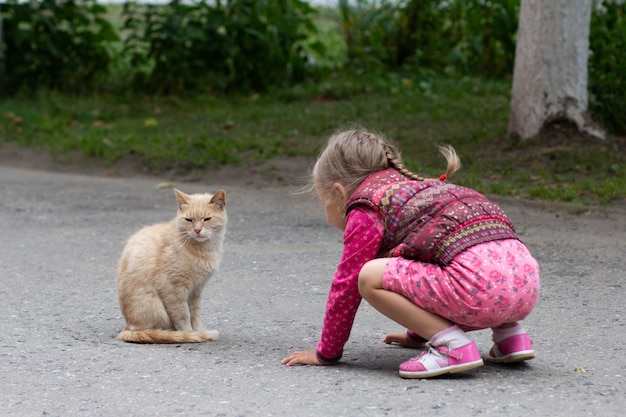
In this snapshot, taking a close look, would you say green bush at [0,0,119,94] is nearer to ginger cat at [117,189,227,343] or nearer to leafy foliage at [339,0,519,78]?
leafy foliage at [339,0,519,78]

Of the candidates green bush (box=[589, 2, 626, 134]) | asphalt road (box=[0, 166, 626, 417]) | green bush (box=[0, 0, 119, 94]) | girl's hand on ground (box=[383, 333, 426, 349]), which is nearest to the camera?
asphalt road (box=[0, 166, 626, 417])

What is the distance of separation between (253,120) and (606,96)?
4.35m

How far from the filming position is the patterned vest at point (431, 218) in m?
3.86

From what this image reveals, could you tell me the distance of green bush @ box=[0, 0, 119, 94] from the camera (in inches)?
517

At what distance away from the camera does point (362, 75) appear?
45.0ft

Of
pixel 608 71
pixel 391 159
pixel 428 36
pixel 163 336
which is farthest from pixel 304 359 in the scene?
pixel 428 36

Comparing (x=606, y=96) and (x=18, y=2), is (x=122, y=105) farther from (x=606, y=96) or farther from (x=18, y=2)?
(x=606, y=96)

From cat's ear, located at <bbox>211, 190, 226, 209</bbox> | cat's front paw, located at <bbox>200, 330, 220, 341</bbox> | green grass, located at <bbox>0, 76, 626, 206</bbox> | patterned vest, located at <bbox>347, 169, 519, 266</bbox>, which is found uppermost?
patterned vest, located at <bbox>347, 169, 519, 266</bbox>

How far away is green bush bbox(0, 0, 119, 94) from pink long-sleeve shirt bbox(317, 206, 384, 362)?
33.1ft

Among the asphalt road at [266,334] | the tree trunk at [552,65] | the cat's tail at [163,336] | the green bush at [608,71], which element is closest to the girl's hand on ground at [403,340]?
the asphalt road at [266,334]

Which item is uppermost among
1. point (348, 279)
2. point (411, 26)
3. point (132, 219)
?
point (411, 26)

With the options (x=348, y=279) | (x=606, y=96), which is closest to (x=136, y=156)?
(x=606, y=96)

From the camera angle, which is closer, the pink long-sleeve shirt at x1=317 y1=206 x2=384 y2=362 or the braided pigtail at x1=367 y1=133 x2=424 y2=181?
the pink long-sleeve shirt at x1=317 y1=206 x2=384 y2=362

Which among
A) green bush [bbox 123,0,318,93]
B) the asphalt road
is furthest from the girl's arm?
green bush [bbox 123,0,318,93]
